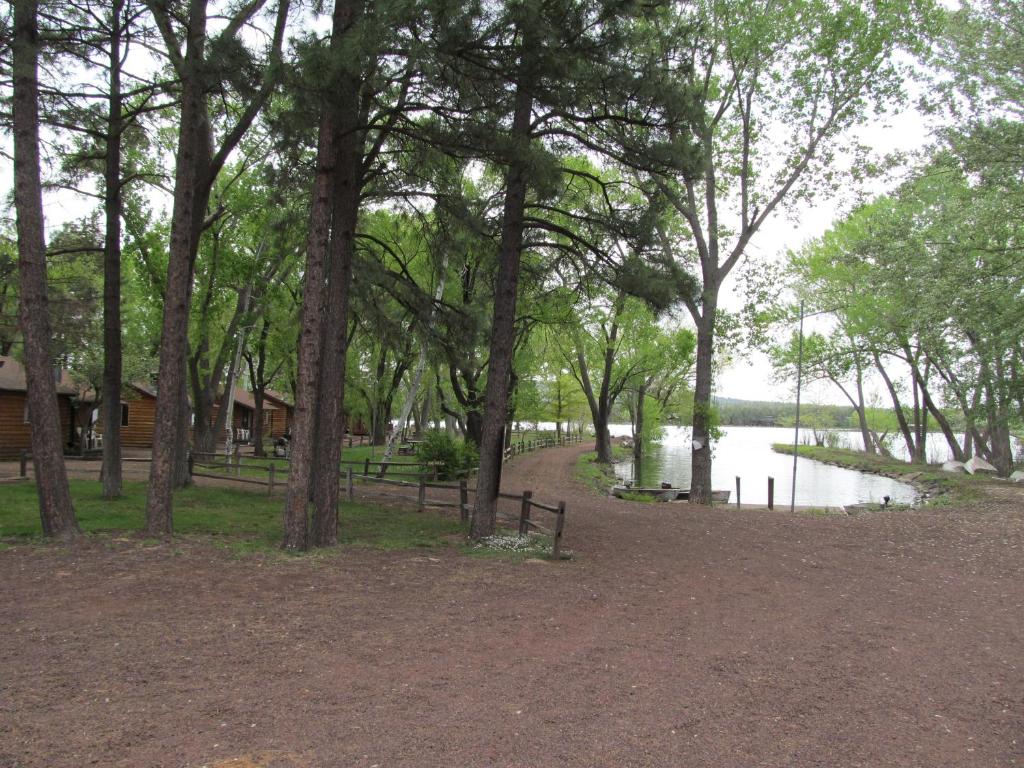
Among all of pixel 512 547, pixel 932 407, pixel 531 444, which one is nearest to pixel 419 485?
pixel 512 547

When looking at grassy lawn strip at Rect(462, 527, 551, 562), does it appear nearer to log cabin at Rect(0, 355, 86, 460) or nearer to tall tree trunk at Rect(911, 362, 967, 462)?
log cabin at Rect(0, 355, 86, 460)

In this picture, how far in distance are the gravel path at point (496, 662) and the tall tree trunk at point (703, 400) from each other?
26.1 ft

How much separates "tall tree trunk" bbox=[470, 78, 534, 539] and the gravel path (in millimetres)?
1467

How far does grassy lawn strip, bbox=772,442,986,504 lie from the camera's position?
61.7ft

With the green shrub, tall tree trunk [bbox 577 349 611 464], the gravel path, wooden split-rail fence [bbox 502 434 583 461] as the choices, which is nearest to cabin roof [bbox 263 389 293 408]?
wooden split-rail fence [bbox 502 434 583 461]

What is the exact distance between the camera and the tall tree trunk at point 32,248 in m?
7.74

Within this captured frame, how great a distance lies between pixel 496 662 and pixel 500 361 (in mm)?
5124

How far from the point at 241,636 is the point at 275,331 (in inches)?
→ 761

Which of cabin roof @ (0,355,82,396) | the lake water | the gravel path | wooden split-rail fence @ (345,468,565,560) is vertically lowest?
the lake water

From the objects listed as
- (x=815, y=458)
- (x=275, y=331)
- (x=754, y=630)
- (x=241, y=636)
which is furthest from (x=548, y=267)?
(x=815, y=458)

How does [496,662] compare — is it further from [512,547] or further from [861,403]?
[861,403]

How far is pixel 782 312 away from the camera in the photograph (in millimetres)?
25516

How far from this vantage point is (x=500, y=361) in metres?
9.20

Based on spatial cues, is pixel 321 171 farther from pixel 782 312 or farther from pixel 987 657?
pixel 782 312
